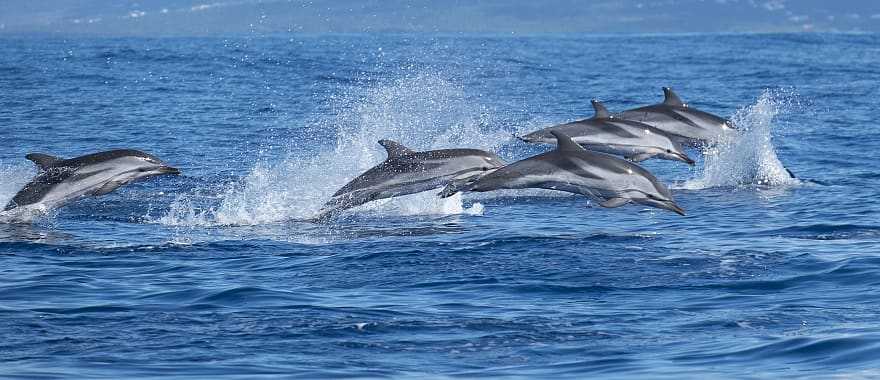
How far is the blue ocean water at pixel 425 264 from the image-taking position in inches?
385

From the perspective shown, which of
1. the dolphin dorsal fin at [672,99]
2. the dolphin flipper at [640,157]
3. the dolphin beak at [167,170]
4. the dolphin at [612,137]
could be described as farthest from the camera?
the dolphin dorsal fin at [672,99]

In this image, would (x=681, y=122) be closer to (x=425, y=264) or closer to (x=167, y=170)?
(x=425, y=264)

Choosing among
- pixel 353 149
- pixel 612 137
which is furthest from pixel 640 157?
pixel 353 149

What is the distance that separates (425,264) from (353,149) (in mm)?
10146

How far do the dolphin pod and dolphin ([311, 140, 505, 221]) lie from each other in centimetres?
1

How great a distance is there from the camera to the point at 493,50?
191ft

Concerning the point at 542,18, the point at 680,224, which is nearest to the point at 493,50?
the point at 680,224

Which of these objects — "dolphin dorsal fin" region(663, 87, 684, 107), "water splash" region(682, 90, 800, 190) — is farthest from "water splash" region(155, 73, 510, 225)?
"water splash" region(682, 90, 800, 190)

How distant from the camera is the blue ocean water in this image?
9.77 metres

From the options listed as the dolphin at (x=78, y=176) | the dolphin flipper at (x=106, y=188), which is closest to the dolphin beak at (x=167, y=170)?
the dolphin at (x=78, y=176)

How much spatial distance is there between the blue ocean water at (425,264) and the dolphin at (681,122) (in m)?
0.72

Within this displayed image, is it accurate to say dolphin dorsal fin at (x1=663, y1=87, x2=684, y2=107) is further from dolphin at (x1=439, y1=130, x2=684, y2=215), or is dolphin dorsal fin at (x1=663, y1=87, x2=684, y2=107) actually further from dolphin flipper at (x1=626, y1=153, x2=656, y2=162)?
dolphin at (x1=439, y1=130, x2=684, y2=215)

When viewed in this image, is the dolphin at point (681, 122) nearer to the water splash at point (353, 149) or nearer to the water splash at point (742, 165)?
the water splash at point (742, 165)

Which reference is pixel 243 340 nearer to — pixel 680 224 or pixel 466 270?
pixel 466 270
